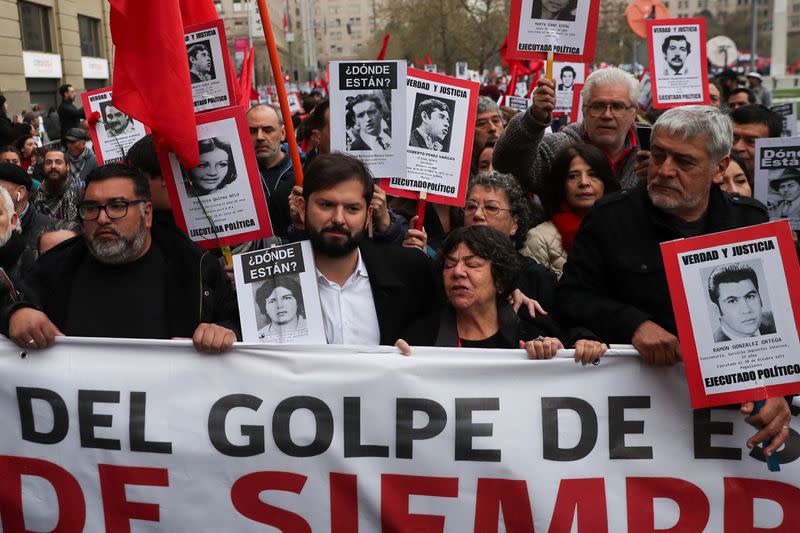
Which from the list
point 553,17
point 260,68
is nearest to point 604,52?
point 260,68

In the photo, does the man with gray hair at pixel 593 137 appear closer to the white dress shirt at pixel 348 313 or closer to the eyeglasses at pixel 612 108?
the eyeglasses at pixel 612 108

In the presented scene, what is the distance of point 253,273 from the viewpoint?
314 centimetres

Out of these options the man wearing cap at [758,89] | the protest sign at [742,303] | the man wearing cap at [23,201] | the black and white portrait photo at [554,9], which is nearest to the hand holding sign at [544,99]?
the black and white portrait photo at [554,9]

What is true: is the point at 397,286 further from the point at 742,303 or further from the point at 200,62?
the point at 200,62

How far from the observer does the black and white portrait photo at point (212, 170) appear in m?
3.74

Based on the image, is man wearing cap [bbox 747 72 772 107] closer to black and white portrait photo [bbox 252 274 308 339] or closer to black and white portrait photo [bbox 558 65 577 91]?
black and white portrait photo [bbox 558 65 577 91]

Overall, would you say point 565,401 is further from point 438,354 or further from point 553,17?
point 553,17

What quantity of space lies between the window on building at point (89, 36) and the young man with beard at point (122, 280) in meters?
29.1

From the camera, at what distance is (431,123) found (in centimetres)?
418

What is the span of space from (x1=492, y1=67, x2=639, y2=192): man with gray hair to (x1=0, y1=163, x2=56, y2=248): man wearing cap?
2.75m

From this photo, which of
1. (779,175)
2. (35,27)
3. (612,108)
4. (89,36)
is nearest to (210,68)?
(612,108)

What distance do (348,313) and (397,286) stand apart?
216 mm

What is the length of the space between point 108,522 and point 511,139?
292 centimetres

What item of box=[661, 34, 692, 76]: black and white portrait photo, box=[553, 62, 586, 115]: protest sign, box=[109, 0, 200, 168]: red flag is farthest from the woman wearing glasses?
box=[553, 62, 586, 115]: protest sign
